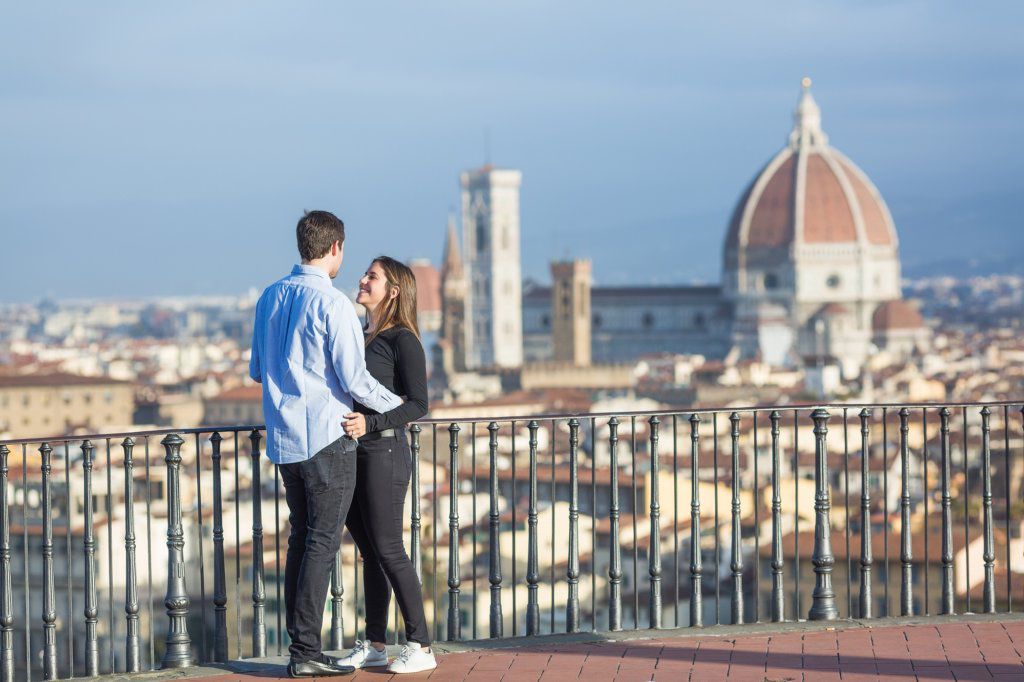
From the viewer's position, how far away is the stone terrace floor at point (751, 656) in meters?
5.14

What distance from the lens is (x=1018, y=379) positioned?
57.5m

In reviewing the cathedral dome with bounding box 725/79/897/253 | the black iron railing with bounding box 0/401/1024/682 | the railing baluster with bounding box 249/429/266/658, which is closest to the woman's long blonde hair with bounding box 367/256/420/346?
the black iron railing with bounding box 0/401/1024/682

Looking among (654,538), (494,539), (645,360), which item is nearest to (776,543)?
(654,538)

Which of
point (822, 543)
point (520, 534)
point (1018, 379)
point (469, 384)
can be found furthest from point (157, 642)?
point (469, 384)

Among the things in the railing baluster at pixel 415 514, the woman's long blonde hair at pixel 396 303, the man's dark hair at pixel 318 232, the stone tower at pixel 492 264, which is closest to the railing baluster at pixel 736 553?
the railing baluster at pixel 415 514

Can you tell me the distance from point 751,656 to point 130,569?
5.91 ft

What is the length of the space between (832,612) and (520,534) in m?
9.95

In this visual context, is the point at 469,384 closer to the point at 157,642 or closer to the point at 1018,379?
the point at 1018,379

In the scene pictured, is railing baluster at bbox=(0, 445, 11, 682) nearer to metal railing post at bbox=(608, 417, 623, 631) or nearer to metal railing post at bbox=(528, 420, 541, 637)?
metal railing post at bbox=(528, 420, 541, 637)

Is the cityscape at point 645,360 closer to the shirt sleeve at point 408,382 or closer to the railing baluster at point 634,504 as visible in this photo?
the railing baluster at point 634,504

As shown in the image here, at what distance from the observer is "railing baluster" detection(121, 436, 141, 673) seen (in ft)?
17.5

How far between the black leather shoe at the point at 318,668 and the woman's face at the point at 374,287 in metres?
0.99

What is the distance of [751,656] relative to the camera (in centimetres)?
538

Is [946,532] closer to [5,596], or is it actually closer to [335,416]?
[335,416]
